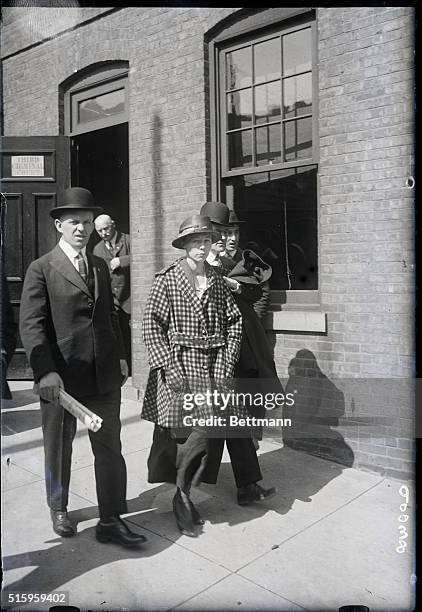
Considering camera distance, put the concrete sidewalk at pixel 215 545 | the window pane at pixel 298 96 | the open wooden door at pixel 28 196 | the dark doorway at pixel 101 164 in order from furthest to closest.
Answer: the dark doorway at pixel 101 164 < the window pane at pixel 298 96 < the open wooden door at pixel 28 196 < the concrete sidewalk at pixel 215 545

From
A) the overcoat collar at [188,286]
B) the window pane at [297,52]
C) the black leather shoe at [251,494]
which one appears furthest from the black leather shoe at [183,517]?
the window pane at [297,52]

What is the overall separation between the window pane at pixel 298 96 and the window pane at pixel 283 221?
1.55 feet

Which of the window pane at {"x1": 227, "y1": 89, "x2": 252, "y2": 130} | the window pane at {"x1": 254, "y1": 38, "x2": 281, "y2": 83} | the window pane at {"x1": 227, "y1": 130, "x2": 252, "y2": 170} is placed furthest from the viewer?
the window pane at {"x1": 227, "y1": 130, "x2": 252, "y2": 170}

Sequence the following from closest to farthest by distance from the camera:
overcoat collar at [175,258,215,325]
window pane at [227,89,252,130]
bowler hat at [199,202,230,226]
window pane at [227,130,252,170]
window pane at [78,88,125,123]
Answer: overcoat collar at [175,258,215,325]
bowler hat at [199,202,230,226]
window pane at [227,89,252,130]
window pane at [227,130,252,170]
window pane at [78,88,125,123]

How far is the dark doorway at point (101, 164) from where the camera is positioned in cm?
540

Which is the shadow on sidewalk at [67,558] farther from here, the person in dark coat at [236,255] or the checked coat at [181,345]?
the person in dark coat at [236,255]

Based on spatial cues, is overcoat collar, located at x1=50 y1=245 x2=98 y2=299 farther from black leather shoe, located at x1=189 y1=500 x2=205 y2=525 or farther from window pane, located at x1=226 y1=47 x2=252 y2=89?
window pane, located at x1=226 y1=47 x2=252 y2=89

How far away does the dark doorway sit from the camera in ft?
17.7

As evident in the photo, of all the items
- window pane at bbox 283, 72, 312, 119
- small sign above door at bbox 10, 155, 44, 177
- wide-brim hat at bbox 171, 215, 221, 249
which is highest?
window pane at bbox 283, 72, 312, 119

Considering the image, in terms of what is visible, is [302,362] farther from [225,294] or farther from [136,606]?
[136,606]

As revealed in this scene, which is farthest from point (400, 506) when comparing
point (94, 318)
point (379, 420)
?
point (94, 318)

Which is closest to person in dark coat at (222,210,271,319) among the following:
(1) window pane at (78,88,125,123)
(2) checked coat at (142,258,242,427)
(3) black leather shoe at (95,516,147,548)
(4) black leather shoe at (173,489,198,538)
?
(2) checked coat at (142,258,242,427)

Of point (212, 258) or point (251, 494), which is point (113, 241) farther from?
point (251, 494)

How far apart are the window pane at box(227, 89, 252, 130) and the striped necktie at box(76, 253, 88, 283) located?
2.31 metres
